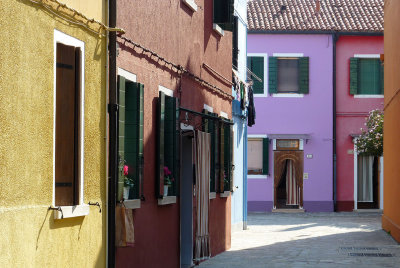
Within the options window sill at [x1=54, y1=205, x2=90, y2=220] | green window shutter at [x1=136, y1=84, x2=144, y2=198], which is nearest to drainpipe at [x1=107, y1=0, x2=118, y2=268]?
window sill at [x1=54, y1=205, x2=90, y2=220]

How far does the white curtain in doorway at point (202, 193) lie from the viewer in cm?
1515

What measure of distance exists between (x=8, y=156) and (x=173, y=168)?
6.23 metres

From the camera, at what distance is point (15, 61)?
741 cm

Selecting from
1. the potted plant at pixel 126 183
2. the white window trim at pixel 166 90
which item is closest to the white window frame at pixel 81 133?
the potted plant at pixel 126 183

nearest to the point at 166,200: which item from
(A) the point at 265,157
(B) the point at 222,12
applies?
(B) the point at 222,12

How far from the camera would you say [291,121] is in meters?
34.8

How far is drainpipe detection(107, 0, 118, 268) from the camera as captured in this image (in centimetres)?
1006

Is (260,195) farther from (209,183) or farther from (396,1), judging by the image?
(209,183)

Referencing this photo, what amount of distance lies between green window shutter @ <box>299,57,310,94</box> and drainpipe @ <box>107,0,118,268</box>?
2460cm

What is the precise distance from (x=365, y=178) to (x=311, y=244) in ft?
49.4

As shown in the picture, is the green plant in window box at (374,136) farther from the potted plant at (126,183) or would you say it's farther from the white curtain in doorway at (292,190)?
the potted plant at (126,183)

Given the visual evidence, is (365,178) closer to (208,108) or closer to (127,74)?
(208,108)

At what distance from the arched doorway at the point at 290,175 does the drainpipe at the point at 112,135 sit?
24308 millimetres

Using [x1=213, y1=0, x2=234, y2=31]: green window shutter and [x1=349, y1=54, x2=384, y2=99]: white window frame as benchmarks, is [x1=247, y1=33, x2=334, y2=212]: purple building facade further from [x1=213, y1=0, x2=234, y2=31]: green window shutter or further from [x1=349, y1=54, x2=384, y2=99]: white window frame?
[x1=213, y1=0, x2=234, y2=31]: green window shutter
